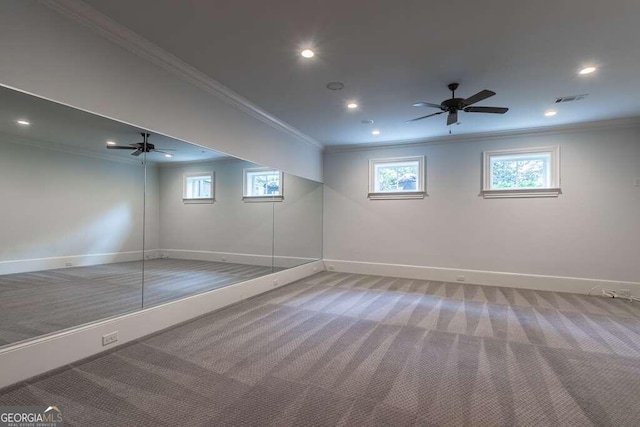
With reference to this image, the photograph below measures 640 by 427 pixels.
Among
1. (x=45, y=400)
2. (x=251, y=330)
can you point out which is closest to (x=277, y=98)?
(x=251, y=330)

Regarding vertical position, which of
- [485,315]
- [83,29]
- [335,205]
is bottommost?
[485,315]

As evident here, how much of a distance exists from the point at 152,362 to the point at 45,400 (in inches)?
27.6

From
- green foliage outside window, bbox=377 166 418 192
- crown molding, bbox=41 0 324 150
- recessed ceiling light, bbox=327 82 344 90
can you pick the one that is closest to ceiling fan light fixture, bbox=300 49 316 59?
recessed ceiling light, bbox=327 82 344 90

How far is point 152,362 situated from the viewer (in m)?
2.60

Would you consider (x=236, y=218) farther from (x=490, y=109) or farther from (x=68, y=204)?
(x=490, y=109)

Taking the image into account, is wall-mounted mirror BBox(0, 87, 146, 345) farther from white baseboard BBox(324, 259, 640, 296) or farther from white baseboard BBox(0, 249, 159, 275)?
white baseboard BBox(324, 259, 640, 296)

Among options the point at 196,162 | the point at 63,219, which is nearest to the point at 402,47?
the point at 196,162

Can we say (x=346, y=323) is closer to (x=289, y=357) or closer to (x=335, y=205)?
(x=289, y=357)

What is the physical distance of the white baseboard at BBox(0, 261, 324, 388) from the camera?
7.25ft

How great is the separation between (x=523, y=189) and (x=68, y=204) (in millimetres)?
6934

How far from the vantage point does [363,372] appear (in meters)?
2.50

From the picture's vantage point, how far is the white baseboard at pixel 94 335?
2.21m
